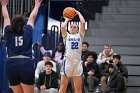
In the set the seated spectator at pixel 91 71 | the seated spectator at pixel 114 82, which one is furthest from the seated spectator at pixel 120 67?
the seated spectator at pixel 91 71

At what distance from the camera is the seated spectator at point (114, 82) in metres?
9.54

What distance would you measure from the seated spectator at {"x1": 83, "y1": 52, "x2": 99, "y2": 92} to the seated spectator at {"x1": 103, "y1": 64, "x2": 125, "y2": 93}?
1.18ft

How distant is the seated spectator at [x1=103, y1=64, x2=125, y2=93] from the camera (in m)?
9.54

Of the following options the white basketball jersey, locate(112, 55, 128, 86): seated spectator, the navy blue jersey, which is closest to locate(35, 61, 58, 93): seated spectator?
the white basketball jersey

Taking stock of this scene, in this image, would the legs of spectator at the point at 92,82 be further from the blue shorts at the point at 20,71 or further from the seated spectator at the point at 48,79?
the blue shorts at the point at 20,71

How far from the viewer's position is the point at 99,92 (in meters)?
9.66

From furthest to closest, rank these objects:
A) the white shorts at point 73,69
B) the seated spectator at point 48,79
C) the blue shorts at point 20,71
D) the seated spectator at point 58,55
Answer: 1. the seated spectator at point 58,55
2. the seated spectator at point 48,79
3. the white shorts at point 73,69
4. the blue shorts at point 20,71

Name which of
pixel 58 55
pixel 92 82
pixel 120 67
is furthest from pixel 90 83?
pixel 58 55

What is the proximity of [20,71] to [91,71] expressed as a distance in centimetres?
445

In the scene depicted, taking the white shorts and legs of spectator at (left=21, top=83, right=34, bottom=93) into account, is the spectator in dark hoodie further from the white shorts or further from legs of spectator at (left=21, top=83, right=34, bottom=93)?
legs of spectator at (left=21, top=83, right=34, bottom=93)

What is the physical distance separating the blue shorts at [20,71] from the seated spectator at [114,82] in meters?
4.32

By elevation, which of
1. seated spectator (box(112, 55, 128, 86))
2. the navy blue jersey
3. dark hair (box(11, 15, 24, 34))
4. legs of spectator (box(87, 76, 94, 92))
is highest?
dark hair (box(11, 15, 24, 34))

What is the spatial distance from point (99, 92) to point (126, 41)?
358cm

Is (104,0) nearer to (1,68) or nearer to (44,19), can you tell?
(44,19)
